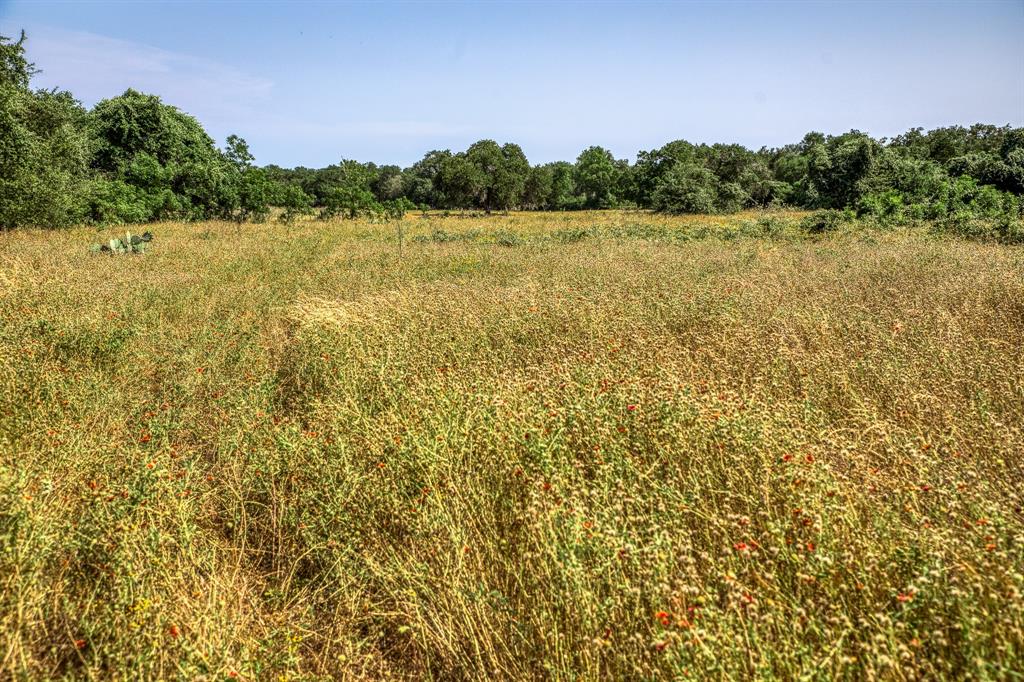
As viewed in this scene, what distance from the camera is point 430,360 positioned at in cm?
532

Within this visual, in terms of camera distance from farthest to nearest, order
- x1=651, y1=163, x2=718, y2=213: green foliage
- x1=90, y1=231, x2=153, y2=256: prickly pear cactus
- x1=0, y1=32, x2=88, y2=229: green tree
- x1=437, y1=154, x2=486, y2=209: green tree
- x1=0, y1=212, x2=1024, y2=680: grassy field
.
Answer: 1. x1=437, y1=154, x2=486, y2=209: green tree
2. x1=651, y1=163, x2=718, y2=213: green foliage
3. x1=0, y1=32, x2=88, y2=229: green tree
4. x1=90, y1=231, x2=153, y2=256: prickly pear cactus
5. x1=0, y1=212, x2=1024, y2=680: grassy field

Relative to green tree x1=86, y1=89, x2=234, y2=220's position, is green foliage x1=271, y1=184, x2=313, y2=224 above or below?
below

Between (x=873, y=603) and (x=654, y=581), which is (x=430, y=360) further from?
(x=873, y=603)

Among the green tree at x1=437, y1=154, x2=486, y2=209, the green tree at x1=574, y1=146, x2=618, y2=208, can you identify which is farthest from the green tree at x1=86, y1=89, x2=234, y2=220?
the green tree at x1=574, y1=146, x2=618, y2=208

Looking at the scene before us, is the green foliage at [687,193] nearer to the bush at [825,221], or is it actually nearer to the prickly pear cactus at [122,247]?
the bush at [825,221]

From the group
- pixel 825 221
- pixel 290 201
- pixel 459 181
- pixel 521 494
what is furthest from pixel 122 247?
pixel 459 181

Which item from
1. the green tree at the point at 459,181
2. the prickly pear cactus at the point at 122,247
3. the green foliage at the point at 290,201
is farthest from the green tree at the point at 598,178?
the prickly pear cactus at the point at 122,247

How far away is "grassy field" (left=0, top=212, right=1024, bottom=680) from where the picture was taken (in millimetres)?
2119

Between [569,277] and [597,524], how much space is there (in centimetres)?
716

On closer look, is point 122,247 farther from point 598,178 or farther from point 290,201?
point 598,178

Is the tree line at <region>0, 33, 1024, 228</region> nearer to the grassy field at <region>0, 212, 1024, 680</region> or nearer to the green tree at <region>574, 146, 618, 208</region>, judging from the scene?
the grassy field at <region>0, 212, 1024, 680</region>

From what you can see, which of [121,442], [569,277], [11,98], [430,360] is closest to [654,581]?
[430,360]

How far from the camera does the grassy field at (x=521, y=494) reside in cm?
212

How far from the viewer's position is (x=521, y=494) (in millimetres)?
3135
